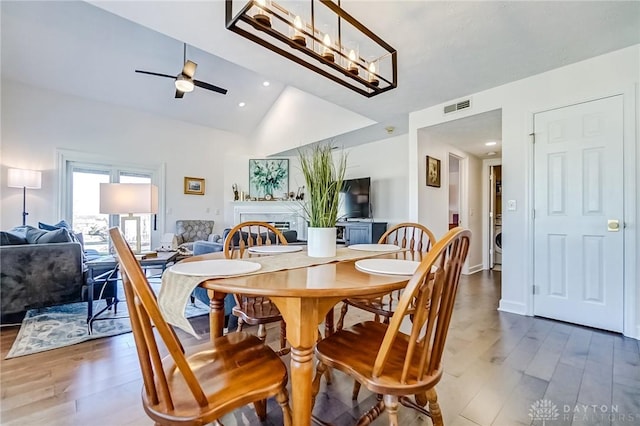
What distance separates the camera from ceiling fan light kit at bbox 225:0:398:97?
156cm

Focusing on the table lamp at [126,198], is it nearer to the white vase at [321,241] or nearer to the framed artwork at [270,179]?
the white vase at [321,241]

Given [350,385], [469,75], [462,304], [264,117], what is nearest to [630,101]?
[469,75]

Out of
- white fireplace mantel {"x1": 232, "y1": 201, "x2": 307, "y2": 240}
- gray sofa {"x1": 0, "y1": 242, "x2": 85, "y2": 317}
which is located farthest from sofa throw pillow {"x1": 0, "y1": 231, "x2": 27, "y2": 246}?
white fireplace mantel {"x1": 232, "y1": 201, "x2": 307, "y2": 240}

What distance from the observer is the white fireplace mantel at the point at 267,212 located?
256 inches

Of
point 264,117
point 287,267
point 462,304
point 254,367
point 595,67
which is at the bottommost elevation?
point 462,304

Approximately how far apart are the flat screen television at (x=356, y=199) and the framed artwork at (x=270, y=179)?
1.91 metres

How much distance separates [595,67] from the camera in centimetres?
245

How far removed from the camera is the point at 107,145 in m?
5.24

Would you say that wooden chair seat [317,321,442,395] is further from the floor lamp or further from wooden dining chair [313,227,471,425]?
the floor lamp

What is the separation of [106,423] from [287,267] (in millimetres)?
1122

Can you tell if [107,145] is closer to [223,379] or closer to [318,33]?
[318,33]

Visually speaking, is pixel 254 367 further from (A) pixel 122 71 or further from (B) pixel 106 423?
(A) pixel 122 71

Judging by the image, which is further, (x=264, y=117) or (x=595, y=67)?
(x=264, y=117)

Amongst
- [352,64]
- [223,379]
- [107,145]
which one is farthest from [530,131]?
[107,145]
